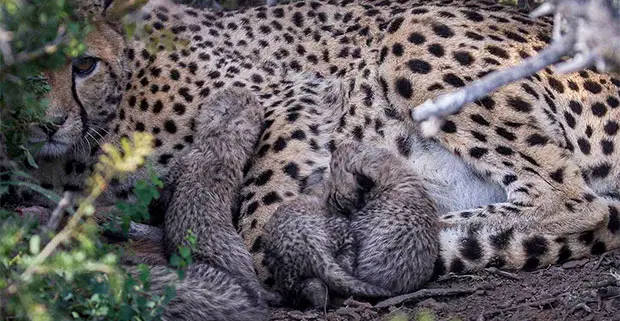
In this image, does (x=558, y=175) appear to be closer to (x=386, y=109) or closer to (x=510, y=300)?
(x=510, y=300)

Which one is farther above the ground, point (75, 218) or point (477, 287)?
point (75, 218)

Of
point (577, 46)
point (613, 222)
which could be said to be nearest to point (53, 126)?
point (613, 222)

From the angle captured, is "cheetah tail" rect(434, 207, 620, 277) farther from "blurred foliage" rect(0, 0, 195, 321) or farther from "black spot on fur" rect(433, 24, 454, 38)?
"blurred foliage" rect(0, 0, 195, 321)

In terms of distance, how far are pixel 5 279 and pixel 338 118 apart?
279 centimetres

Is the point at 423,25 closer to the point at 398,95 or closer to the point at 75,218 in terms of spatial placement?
the point at 398,95

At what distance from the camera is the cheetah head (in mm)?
5207

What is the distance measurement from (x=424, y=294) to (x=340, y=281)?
1.30 feet

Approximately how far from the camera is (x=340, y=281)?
14.5 feet

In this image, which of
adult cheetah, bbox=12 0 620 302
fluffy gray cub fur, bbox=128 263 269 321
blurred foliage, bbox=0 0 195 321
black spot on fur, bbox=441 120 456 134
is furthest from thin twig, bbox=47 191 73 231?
black spot on fur, bbox=441 120 456 134

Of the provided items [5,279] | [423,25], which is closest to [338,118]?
[423,25]

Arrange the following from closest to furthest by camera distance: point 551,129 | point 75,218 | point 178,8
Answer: point 75,218
point 551,129
point 178,8

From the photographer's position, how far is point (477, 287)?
471cm

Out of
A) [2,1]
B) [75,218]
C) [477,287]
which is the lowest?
[477,287]

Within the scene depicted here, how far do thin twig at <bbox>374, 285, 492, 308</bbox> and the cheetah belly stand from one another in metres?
0.71
